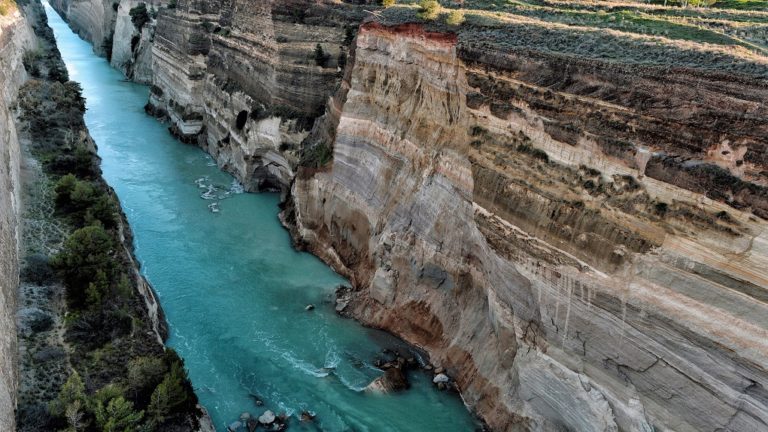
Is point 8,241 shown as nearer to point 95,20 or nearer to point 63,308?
point 63,308

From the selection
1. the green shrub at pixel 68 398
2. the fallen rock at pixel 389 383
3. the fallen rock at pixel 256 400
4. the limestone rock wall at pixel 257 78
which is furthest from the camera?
the limestone rock wall at pixel 257 78

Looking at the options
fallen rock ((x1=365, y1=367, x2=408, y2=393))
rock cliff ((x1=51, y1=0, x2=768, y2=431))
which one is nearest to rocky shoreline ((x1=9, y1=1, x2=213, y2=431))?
fallen rock ((x1=365, y1=367, x2=408, y2=393))

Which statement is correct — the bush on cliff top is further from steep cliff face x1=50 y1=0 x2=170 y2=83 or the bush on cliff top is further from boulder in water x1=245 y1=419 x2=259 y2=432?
boulder in water x1=245 y1=419 x2=259 y2=432

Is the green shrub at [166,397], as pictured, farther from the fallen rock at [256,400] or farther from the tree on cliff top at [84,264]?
the tree on cliff top at [84,264]

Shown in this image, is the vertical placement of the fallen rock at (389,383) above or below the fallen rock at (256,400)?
above

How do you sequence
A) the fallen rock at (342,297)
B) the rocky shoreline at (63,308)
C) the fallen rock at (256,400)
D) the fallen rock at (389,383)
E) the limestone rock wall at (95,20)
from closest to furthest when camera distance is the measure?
the rocky shoreline at (63,308) < the fallen rock at (256,400) < the fallen rock at (389,383) < the fallen rock at (342,297) < the limestone rock wall at (95,20)

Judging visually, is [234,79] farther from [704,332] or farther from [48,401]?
[704,332]

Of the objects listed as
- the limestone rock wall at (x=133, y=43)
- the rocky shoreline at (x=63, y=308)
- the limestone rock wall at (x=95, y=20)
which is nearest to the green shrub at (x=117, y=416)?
the rocky shoreline at (x=63, y=308)

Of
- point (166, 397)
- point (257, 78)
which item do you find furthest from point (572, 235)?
point (257, 78)
